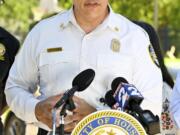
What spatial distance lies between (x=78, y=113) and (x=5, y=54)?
4.41ft

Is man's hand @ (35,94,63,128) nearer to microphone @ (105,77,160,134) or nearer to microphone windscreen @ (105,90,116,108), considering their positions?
microphone windscreen @ (105,90,116,108)

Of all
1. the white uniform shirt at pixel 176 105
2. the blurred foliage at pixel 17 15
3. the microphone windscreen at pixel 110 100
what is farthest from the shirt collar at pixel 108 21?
the blurred foliage at pixel 17 15

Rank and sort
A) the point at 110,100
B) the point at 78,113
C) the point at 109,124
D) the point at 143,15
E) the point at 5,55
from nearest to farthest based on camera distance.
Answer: the point at 109,124, the point at 110,100, the point at 78,113, the point at 5,55, the point at 143,15

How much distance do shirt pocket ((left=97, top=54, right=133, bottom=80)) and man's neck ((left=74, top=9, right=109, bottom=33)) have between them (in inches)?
7.1

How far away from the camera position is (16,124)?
7.82 metres

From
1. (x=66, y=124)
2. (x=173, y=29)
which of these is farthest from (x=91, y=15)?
(x=173, y=29)

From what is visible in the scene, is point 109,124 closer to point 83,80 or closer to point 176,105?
point 83,80

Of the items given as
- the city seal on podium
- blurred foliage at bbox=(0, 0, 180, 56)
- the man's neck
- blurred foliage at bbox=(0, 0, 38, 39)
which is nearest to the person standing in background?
the man's neck

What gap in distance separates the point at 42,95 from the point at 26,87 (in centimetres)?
12

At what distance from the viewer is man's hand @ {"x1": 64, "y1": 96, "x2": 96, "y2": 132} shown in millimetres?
3379

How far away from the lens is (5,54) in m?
4.59

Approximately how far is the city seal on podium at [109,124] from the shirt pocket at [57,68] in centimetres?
73

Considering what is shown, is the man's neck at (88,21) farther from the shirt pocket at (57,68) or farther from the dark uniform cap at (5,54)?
the dark uniform cap at (5,54)

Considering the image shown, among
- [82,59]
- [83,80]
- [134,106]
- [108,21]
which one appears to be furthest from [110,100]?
[108,21]
